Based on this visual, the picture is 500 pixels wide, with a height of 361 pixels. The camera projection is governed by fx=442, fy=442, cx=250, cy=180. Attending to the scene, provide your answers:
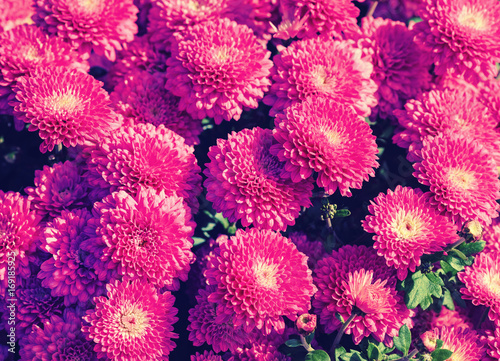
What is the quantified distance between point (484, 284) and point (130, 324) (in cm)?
135

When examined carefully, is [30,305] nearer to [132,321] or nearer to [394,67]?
[132,321]

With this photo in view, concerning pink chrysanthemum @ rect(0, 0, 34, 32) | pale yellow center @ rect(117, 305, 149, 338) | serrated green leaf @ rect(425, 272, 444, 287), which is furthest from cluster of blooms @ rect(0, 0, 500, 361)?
pink chrysanthemum @ rect(0, 0, 34, 32)

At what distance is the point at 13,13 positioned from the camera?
2406 millimetres

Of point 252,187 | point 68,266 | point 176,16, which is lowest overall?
point 68,266

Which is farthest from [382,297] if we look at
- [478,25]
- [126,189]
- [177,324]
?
[478,25]

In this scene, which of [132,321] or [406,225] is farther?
[406,225]

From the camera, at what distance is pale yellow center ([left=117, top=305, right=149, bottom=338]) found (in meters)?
1.54

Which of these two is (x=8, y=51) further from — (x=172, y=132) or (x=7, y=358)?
(x=7, y=358)

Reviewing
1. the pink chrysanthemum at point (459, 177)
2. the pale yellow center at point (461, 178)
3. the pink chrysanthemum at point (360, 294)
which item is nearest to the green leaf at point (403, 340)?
the pink chrysanthemum at point (360, 294)

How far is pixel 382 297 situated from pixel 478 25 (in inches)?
52.4

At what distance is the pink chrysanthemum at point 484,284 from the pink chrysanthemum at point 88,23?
5.89ft

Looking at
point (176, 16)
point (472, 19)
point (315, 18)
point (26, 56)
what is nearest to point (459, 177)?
point (472, 19)

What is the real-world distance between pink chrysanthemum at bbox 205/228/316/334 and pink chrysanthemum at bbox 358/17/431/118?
896 millimetres

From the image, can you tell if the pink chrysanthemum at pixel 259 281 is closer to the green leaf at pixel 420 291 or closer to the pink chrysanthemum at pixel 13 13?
the green leaf at pixel 420 291
